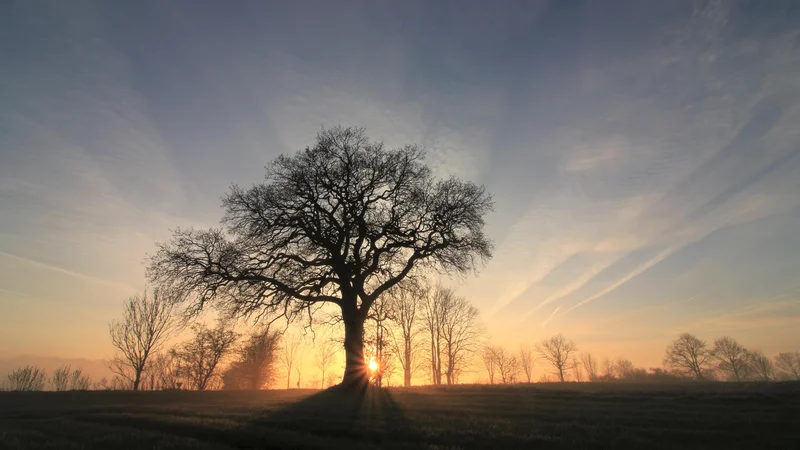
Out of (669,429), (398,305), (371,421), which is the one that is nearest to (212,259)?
(398,305)

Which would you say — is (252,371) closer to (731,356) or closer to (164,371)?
(164,371)

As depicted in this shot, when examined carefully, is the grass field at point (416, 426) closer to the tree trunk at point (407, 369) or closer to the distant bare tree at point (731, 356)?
the tree trunk at point (407, 369)

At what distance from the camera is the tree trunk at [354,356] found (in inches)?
808

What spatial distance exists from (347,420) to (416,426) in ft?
8.37

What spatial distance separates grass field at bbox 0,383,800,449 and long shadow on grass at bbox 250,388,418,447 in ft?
0.11

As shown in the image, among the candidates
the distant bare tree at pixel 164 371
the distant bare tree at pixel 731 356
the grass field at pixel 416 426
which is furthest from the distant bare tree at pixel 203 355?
the distant bare tree at pixel 731 356

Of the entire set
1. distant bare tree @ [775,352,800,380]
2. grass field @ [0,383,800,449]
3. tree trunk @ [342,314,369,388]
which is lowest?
distant bare tree @ [775,352,800,380]

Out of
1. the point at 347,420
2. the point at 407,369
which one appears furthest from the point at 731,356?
the point at 347,420

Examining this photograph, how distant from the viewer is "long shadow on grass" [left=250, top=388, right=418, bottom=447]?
10031 millimetres

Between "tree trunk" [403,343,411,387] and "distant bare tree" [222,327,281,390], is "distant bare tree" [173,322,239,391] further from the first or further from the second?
"tree trunk" [403,343,411,387]

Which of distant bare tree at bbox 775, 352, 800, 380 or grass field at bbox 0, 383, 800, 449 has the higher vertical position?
grass field at bbox 0, 383, 800, 449

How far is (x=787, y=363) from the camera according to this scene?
154750 mm

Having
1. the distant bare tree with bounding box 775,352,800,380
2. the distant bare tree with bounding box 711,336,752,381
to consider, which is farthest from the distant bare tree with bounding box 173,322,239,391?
the distant bare tree with bounding box 775,352,800,380

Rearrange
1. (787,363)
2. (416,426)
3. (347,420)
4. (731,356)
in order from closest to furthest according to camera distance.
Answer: (416,426)
(347,420)
(731,356)
(787,363)
